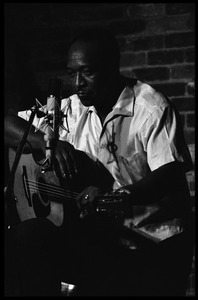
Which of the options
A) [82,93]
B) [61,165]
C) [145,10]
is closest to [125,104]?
[82,93]

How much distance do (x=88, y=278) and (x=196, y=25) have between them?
1.78 meters

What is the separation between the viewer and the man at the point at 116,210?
3336 mm

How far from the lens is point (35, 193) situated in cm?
363

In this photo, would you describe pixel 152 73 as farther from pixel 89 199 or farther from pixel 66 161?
pixel 89 199

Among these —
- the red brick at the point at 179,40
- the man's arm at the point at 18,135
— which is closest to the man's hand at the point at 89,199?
the man's arm at the point at 18,135

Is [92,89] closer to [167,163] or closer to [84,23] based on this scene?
[167,163]

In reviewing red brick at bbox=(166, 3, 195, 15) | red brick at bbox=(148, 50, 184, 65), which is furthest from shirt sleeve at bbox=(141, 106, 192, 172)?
red brick at bbox=(166, 3, 195, 15)

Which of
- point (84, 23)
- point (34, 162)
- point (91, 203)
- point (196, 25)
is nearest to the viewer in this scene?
point (91, 203)

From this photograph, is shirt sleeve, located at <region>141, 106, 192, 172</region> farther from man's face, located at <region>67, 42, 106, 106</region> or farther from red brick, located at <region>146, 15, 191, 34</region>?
red brick, located at <region>146, 15, 191, 34</region>

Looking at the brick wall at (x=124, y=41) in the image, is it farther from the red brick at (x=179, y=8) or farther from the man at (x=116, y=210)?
the man at (x=116, y=210)

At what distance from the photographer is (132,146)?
3.51 m

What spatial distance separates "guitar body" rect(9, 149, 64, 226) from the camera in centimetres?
349

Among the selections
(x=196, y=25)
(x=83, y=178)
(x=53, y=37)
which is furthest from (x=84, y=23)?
(x=83, y=178)

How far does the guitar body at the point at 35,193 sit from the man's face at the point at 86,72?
45 centimetres
